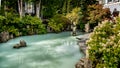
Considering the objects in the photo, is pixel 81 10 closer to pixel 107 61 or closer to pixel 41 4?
pixel 41 4

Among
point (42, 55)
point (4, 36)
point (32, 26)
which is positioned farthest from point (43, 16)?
point (42, 55)

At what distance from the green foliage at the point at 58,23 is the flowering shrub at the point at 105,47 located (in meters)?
17.0

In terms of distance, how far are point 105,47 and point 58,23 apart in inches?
782

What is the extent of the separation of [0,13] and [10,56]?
39.1 feet

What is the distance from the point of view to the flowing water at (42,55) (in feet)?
49.6

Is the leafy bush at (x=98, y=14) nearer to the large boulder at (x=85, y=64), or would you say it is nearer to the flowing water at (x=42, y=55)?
the flowing water at (x=42, y=55)

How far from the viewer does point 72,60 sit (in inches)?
620

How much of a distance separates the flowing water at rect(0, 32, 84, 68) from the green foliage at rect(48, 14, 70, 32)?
839cm

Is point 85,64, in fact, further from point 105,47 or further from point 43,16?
point 43,16

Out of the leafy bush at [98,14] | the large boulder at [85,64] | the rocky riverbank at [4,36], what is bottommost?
the rocky riverbank at [4,36]

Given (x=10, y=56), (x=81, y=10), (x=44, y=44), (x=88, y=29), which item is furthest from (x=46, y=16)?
(x=10, y=56)

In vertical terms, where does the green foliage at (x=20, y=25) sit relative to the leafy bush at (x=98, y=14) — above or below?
below

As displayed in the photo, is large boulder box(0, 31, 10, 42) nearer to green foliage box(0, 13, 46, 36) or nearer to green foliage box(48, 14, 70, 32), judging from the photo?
green foliage box(0, 13, 46, 36)

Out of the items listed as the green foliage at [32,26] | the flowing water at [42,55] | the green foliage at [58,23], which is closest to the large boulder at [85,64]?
the flowing water at [42,55]
